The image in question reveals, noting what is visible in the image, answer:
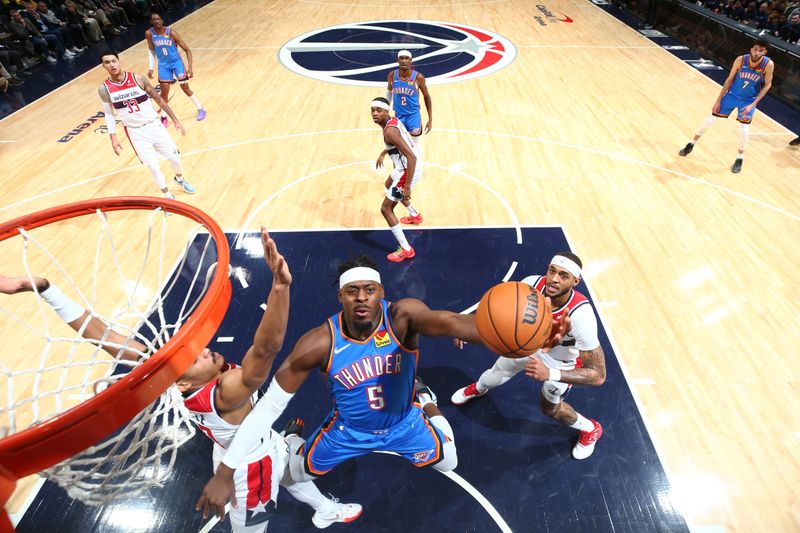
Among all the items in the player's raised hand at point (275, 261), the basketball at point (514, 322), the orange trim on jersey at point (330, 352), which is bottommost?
the orange trim on jersey at point (330, 352)

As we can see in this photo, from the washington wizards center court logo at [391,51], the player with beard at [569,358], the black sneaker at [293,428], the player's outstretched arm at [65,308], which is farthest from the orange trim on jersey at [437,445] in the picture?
the washington wizards center court logo at [391,51]

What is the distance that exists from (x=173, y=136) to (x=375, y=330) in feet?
25.7

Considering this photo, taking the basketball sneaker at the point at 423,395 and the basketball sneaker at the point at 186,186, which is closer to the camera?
the basketball sneaker at the point at 423,395

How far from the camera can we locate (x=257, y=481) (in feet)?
8.91

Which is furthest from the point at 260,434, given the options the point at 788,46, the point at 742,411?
the point at 788,46

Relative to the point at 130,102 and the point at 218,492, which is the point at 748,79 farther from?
the point at 130,102

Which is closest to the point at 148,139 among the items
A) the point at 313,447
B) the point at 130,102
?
the point at 130,102

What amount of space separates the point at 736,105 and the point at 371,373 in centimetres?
783

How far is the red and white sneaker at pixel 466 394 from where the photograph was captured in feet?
13.1

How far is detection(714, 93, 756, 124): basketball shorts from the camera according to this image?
707cm

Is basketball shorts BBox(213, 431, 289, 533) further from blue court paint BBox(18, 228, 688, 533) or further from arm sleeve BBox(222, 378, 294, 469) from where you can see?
blue court paint BBox(18, 228, 688, 533)

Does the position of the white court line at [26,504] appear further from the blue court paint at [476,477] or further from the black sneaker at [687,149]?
the black sneaker at [687,149]

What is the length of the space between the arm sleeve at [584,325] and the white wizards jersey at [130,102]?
6033 mm

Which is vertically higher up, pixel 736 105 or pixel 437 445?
pixel 736 105
